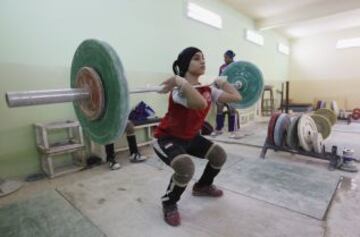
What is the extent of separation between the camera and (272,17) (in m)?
6.24

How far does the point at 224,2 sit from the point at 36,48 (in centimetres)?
417

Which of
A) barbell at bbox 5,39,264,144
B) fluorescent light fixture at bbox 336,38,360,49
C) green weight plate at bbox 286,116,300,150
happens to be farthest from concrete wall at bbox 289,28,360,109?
barbell at bbox 5,39,264,144

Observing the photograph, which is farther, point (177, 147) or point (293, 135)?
point (293, 135)

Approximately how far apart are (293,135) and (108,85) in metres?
2.50

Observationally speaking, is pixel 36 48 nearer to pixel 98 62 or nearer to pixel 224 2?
pixel 98 62

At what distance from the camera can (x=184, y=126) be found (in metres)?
1.74

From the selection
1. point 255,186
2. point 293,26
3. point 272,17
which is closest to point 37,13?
point 255,186

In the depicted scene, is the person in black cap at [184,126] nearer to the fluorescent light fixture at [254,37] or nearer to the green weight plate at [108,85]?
the green weight plate at [108,85]

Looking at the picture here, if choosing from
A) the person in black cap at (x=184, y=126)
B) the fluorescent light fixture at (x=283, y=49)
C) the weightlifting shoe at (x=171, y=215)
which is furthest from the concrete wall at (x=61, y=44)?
the fluorescent light fixture at (x=283, y=49)

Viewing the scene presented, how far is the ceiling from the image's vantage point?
206 inches

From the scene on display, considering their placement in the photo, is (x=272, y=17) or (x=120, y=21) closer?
(x=120, y=21)

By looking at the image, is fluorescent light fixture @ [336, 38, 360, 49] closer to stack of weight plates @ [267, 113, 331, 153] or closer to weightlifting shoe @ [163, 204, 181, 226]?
stack of weight plates @ [267, 113, 331, 153]

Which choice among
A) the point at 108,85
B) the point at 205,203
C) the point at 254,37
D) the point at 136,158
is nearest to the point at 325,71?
the point at 254,37

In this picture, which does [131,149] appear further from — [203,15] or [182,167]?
[203,15]
